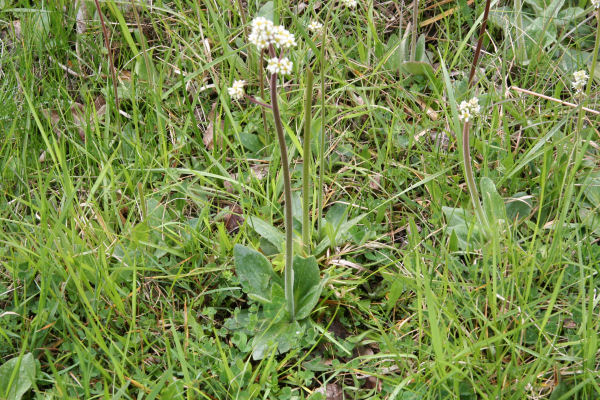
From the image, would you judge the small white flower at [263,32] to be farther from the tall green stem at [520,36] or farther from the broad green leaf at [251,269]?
the tall green stem at [520,36]

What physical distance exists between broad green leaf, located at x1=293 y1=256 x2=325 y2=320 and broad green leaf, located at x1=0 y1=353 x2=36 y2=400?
0.91m

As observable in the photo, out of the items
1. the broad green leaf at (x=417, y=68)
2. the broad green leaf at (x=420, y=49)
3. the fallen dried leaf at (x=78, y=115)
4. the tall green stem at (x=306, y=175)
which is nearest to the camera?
the tall green stem at (x=306, y=175)

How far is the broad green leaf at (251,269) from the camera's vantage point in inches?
87.1

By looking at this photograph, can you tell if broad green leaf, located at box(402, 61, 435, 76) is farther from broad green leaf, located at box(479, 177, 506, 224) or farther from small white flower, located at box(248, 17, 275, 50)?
small white flower, located at box(248, 17, 275, 50)

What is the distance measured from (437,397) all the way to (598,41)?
1553 millimetres

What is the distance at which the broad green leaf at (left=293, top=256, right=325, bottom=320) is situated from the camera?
214cm

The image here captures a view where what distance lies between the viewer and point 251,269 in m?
2.22

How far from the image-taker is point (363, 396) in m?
2.02

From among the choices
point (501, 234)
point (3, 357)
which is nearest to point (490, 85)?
point (501, 234)

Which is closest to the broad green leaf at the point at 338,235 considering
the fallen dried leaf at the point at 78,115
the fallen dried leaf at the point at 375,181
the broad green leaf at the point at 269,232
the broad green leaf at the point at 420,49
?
the broad green leaf at the point at 269,232

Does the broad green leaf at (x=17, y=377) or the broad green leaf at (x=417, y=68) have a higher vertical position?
the broad green leaf at (x=417, y=68)

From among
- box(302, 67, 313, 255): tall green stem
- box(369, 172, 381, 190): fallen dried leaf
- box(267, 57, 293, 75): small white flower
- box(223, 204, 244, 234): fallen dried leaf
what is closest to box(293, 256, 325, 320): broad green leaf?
box(302, 67, 313, 255): tall green stem

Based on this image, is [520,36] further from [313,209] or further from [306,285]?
[306,285]

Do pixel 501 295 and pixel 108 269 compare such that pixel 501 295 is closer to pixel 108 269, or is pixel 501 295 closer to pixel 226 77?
pixel 108 269
